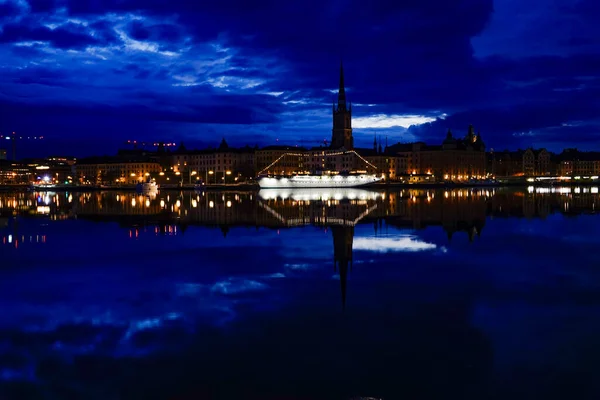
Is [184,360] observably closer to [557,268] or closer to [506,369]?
[506,369]

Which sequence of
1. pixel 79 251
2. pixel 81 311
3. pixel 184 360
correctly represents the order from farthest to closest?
1. pixel 79 251
2. pixel 81 311
3. pixel 184 360

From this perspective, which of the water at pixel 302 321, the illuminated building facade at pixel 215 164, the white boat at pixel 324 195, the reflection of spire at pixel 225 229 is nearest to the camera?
the water at pixel 302 321

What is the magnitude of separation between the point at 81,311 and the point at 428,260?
A: 26.3 feet

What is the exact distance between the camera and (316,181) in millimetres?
106375

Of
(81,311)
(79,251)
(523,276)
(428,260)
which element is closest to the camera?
(81,311)

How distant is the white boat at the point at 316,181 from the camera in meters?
105

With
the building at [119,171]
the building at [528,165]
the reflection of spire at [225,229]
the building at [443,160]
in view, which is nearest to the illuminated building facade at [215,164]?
the building at [119,171]

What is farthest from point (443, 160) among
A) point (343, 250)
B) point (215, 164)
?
point (343, 250)

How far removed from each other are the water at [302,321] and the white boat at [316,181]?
3483 inches

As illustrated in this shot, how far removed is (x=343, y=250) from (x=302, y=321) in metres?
7.42

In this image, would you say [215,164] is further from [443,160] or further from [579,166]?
[579,166]

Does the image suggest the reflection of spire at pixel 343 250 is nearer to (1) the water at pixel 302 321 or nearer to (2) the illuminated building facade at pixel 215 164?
(1) the water at pixel 302 321

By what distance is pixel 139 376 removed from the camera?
5.96m

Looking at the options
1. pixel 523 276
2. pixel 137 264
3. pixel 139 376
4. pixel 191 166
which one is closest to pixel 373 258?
pixel 523 276
